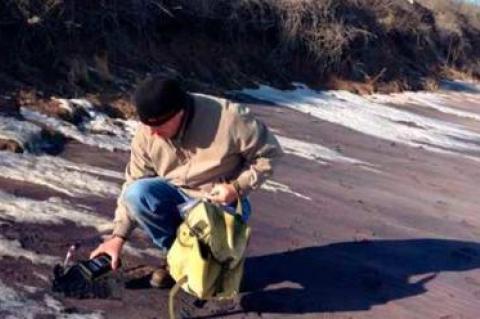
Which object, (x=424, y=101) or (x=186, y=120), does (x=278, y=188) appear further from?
(x=424, y=101)

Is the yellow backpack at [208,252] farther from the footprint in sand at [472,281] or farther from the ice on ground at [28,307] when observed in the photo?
the footprint in sand at [472,281]

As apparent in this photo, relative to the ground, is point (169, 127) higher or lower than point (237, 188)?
higher

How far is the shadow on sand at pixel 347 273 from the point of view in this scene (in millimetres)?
6270

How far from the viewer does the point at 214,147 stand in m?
5.69

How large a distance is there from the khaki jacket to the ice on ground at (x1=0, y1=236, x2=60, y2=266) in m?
0.64

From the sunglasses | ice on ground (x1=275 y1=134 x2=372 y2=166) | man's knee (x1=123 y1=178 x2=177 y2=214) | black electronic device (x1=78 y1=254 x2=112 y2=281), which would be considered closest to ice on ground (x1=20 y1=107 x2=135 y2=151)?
A: ice on ground (x1=275 y1=134 x2=372 y2=166)

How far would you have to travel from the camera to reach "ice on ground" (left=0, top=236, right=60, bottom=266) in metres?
6.05

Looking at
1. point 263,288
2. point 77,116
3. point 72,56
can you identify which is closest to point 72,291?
point 263,288

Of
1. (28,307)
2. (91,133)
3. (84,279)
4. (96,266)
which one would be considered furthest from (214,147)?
(91,133)

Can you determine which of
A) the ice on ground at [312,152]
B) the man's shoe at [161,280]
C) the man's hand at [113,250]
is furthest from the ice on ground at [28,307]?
the ice on ground at [312,152]

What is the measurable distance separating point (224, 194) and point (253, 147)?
31 centimetres

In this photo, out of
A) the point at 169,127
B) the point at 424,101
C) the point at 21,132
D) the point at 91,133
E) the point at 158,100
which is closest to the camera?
the point at 158,100

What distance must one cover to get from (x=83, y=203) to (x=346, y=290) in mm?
2173

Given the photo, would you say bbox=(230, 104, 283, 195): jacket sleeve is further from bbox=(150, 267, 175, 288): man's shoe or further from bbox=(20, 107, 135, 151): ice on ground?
bbox=(20, 107, 135, 151): ice on ground
